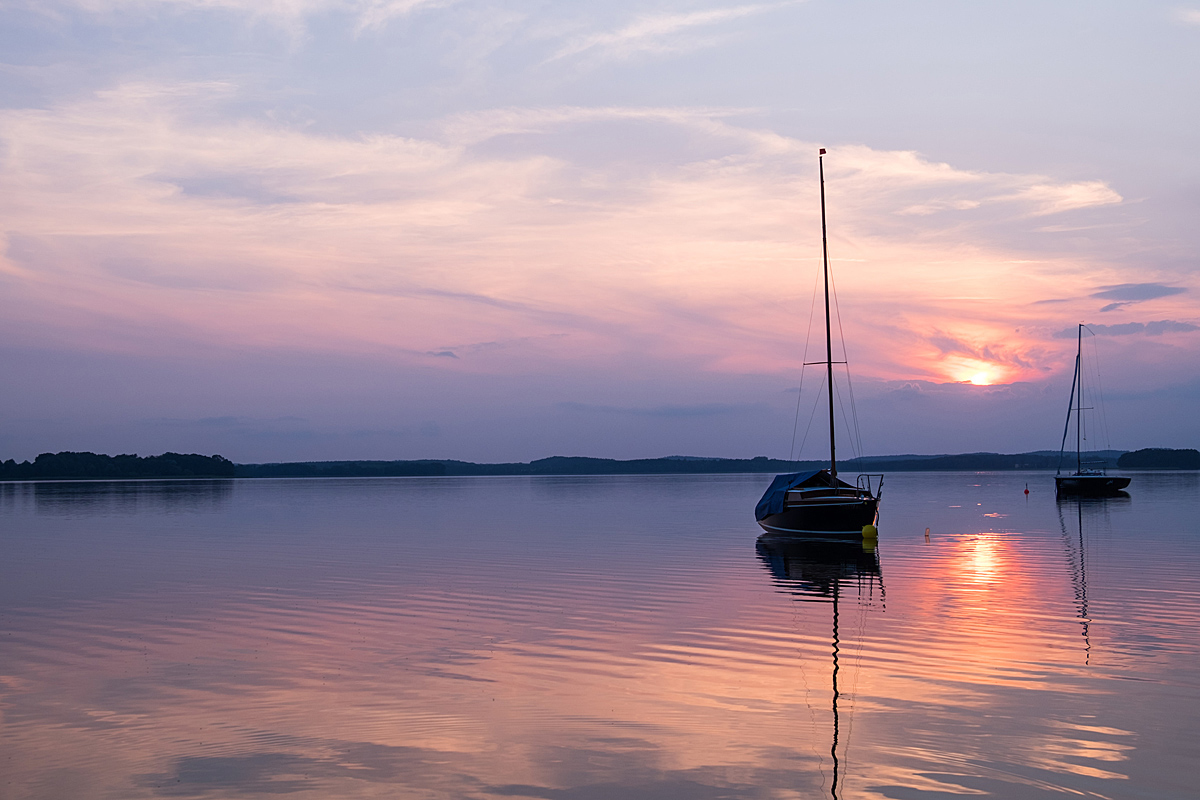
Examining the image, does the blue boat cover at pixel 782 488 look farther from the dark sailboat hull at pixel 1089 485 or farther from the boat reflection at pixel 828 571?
the dark sailboat hull at pixel 1089 485

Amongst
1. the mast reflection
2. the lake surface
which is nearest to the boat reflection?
the lake surface

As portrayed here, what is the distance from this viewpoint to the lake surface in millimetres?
11430

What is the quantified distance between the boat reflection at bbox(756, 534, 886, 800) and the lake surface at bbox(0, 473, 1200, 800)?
24cm

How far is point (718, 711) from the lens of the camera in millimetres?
14398

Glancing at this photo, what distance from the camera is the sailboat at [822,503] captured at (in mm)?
45281

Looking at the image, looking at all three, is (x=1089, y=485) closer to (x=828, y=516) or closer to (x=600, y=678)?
(x=828, y=516)

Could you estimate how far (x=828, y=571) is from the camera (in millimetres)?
35750

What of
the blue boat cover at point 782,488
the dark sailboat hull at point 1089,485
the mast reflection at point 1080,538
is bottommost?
the mast reflection at point 1080,538

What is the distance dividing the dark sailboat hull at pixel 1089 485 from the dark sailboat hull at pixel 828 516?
65.5m

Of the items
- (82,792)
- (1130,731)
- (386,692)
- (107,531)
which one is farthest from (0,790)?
(107,531)

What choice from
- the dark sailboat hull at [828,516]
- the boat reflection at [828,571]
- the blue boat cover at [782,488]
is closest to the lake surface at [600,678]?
the boat reflection at [828,571]

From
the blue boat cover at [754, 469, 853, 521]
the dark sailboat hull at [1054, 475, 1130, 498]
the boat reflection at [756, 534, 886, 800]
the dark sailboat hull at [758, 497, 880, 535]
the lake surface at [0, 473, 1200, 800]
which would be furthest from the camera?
the dark sailboat hull at [1054, 475, 1130, 498]

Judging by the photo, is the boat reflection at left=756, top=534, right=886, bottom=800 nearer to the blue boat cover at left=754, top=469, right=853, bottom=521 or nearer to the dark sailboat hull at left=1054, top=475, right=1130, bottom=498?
the blue boat cover at left=754, top=469, right=853, bottom=521

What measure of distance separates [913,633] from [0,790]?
17695 millimetres
